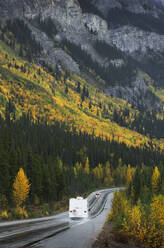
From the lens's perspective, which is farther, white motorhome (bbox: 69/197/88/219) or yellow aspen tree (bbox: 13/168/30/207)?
yellow aspen tree (bbox: 13/168/30/207)

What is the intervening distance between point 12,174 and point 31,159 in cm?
620

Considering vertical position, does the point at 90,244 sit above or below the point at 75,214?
above

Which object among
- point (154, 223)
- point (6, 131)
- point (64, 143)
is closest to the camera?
point (154, 223)

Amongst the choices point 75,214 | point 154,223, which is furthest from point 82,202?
point 154,223

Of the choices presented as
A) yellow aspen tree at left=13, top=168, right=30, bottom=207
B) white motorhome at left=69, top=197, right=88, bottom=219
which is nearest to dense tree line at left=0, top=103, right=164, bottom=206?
yellow aspen tree at left=13, top=168, right=30, bottom=207

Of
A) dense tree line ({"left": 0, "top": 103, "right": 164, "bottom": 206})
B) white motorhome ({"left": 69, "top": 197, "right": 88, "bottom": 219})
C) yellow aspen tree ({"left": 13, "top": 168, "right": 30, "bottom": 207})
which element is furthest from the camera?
dense tree line ({"left": 0, "top": 103, "right": 164, "bottom": 206})

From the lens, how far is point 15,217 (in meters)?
34.3

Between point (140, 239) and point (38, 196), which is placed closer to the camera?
point (140, 239)

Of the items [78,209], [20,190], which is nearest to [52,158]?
[20,190]

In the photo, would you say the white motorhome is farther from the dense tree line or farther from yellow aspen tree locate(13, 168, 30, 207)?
the dense tree line

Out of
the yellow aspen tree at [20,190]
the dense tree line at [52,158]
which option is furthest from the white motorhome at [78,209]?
the dense tree line at [52,158]

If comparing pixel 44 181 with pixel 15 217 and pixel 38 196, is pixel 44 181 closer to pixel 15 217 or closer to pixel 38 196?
pixel 38 196

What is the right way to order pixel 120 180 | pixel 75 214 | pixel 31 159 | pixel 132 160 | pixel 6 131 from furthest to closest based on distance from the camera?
pixel 132 160 → pixel 120 180 → pixel 6 131 → pixel 31 159 → pixel 75 214

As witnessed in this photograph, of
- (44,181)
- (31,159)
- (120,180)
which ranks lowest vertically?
(120,180)
